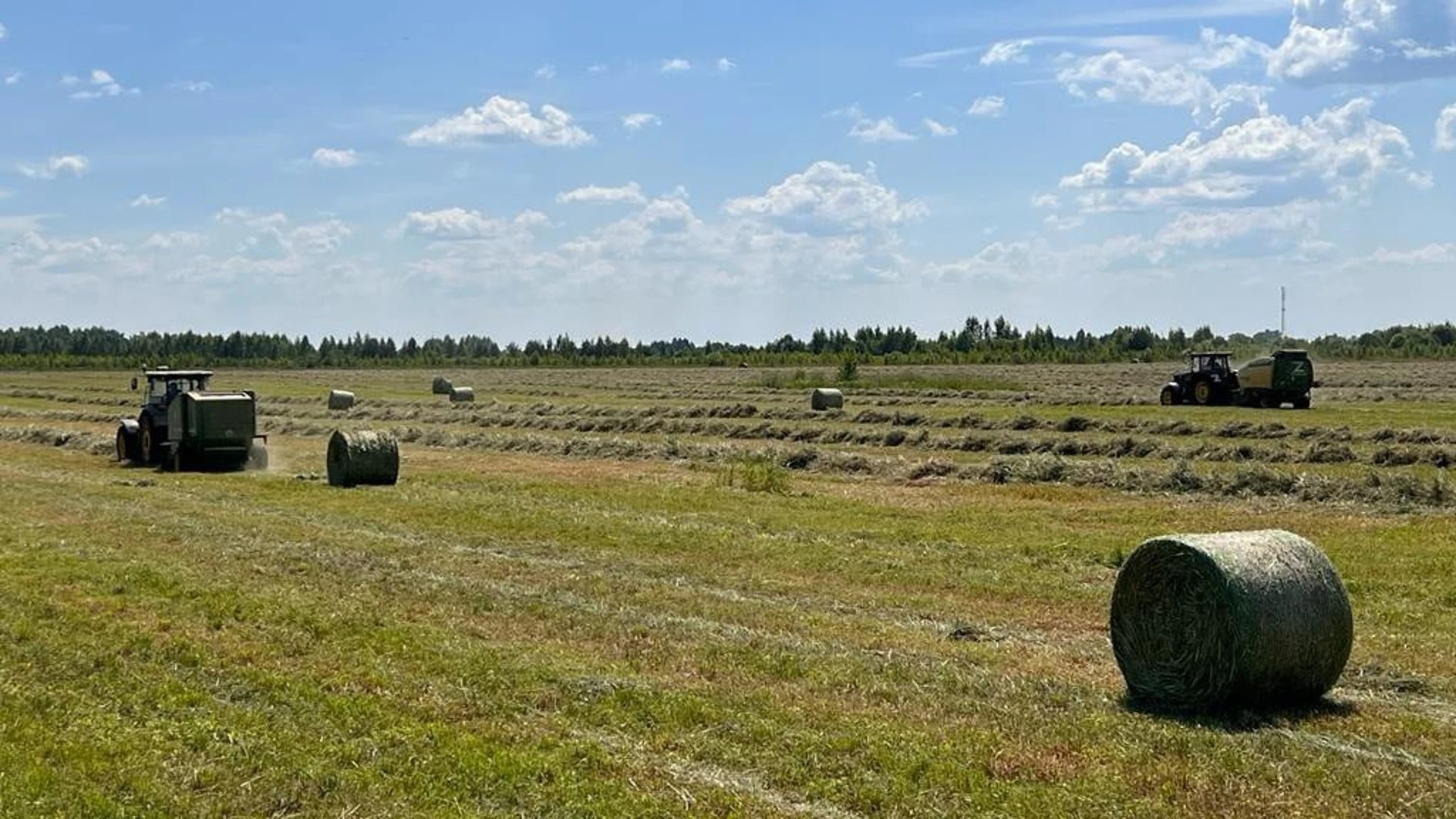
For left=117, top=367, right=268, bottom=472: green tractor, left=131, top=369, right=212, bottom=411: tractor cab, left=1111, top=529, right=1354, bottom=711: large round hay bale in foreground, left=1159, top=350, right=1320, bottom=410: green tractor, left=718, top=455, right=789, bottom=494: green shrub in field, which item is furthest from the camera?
left=1159, top=350, right=1320, bottom=410: green tractor

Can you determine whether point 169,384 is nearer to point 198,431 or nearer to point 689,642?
point 198,431

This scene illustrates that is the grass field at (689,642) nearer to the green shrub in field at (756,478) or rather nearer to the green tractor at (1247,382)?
the green shrub in field at (756,478)

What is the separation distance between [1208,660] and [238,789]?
6.27 metres

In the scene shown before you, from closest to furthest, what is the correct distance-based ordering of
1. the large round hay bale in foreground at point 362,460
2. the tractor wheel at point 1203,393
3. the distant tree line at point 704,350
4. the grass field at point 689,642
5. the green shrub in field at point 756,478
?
the grass field at point 689,642 < the green shrub in field at point 756,478 < the large round hay bale in foreground at point 362,460 < the tractor wheel at point 1203,393 < the distant tree line at point 704,350

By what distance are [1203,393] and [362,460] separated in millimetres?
29793

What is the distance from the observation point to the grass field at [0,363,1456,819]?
8.76 m

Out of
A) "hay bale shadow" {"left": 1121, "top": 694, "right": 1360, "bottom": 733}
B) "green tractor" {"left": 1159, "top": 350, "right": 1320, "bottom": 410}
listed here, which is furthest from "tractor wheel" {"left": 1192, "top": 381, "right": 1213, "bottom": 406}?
"hay bale shadow" {"left": 1121, "top": 694, "right": 1360, "bottom": 733}

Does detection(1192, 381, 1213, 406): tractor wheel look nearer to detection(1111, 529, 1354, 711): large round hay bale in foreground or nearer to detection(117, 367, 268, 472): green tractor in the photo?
detection(117, 367, 268, 472): green tractor

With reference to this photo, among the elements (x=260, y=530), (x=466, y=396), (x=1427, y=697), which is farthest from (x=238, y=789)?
(x=466, y=396)

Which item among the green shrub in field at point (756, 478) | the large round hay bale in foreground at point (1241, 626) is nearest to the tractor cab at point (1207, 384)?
the green shrub in field at point (756, 478)

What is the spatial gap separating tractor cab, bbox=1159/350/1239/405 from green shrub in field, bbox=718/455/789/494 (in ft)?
72.7

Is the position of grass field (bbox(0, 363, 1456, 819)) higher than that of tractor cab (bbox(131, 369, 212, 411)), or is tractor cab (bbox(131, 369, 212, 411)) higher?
tractor cab (bbox(131, 369, 212, 411))

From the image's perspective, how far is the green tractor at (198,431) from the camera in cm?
3219

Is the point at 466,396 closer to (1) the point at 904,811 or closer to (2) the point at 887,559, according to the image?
(2) the point at 887,559
